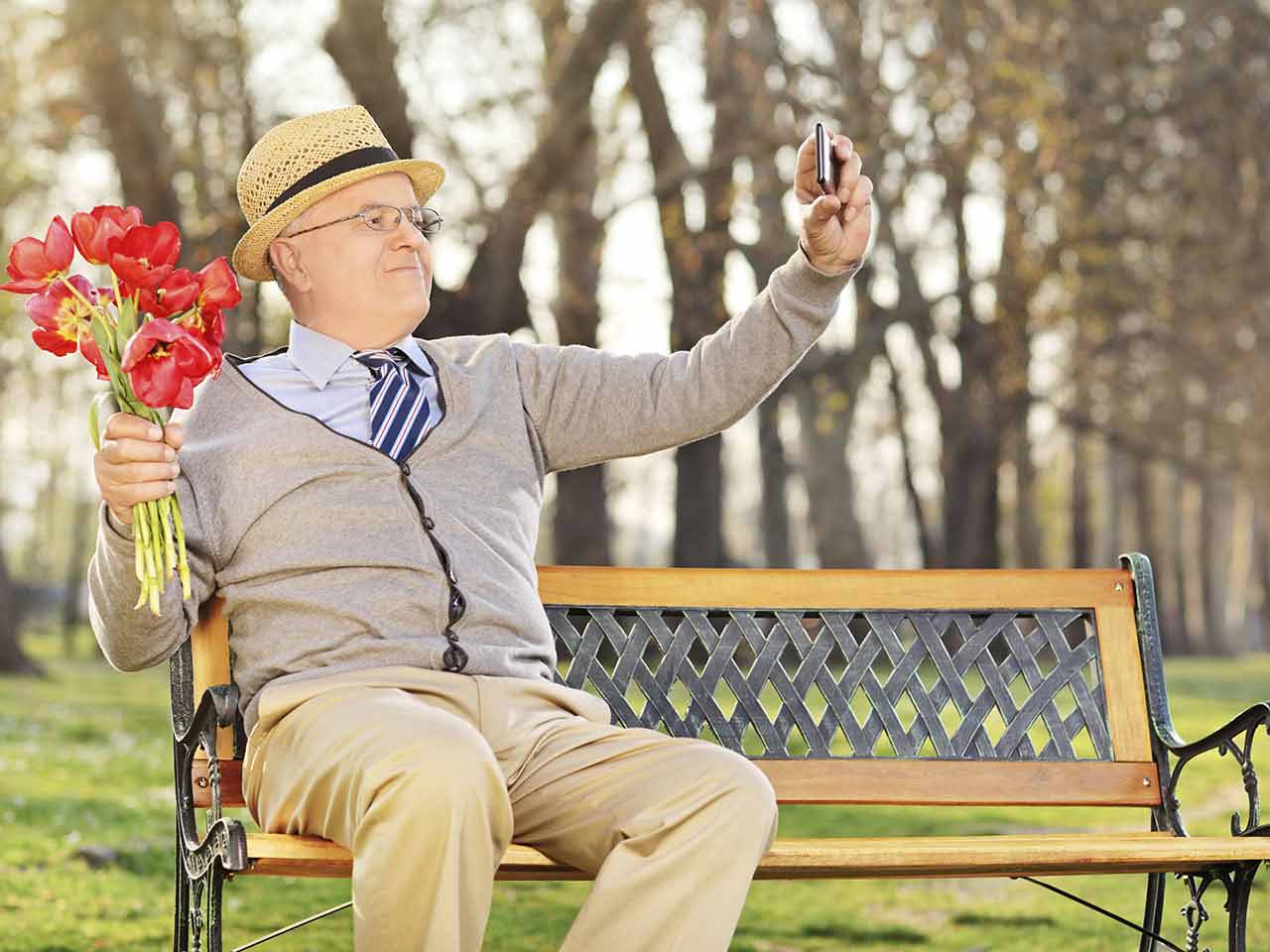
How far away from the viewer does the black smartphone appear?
379 centimetres

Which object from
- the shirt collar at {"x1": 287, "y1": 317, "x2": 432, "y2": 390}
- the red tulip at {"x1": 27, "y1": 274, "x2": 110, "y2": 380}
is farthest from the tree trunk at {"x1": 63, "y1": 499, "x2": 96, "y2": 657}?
the red tulip at {"x1": 27, "y1": 274, "x2": 110, "y2": 380}

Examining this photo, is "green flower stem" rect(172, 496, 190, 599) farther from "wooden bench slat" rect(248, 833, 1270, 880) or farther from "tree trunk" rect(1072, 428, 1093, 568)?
"tree trunk" rect(1072, 428, 1093, 568)

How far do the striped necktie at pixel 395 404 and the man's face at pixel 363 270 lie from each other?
6cm

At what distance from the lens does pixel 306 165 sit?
4.12m

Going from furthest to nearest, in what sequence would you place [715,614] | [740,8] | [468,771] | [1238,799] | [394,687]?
[740,8] < [1238,799] < [715,614] < [394,687] < [468,771]

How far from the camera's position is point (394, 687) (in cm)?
360

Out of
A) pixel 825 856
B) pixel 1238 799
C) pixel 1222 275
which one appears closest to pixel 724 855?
pixel 825 856

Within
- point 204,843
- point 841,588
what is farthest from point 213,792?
point 841,588

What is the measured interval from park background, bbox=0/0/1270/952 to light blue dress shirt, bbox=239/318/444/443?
2104 millimetres

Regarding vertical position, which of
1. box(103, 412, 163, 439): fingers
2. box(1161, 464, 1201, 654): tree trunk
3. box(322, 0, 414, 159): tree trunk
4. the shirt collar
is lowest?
box(1161, 464, 1201, 654): tree trunk

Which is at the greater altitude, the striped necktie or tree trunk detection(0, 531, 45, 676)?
the striped necktie

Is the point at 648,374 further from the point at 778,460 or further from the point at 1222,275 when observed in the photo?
the point at 778,460

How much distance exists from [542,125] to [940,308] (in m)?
11.0

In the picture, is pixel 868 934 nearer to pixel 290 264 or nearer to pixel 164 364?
pixel 290 264
